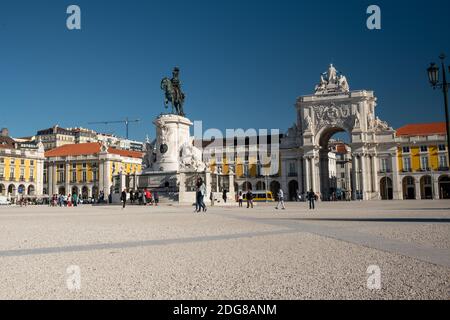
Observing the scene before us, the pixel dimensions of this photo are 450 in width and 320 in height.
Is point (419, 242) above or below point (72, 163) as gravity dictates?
below

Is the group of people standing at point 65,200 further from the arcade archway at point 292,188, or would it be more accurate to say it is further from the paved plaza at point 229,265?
the arcade archway at point 292,188

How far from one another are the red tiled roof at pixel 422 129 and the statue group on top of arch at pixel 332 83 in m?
13.5

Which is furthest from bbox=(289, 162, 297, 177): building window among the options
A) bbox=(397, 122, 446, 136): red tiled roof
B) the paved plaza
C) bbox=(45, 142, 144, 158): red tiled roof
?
the paved plaza

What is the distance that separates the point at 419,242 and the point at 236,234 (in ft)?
13.0

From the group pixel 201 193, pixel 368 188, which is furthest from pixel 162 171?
pixel 368 188

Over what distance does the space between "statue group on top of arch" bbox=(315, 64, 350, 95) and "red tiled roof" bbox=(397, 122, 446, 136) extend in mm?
13549

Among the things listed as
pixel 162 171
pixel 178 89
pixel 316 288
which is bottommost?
pixel 316 288

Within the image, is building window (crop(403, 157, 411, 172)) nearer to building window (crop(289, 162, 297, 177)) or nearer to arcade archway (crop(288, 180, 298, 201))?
building window (crop(289, 162, 297, 177))

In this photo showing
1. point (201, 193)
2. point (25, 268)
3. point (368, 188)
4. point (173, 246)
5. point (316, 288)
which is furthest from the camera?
point (368, 188)

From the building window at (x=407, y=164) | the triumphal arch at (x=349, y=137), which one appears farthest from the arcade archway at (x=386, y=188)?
the building window at (x=407, y=164)

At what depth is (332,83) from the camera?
80.2 m

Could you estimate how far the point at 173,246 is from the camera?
870 centimetres

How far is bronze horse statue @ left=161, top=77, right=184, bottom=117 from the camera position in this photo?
39812 millimetres

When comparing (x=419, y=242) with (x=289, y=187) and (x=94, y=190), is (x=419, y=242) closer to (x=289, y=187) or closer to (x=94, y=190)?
(x=289, y=187)
